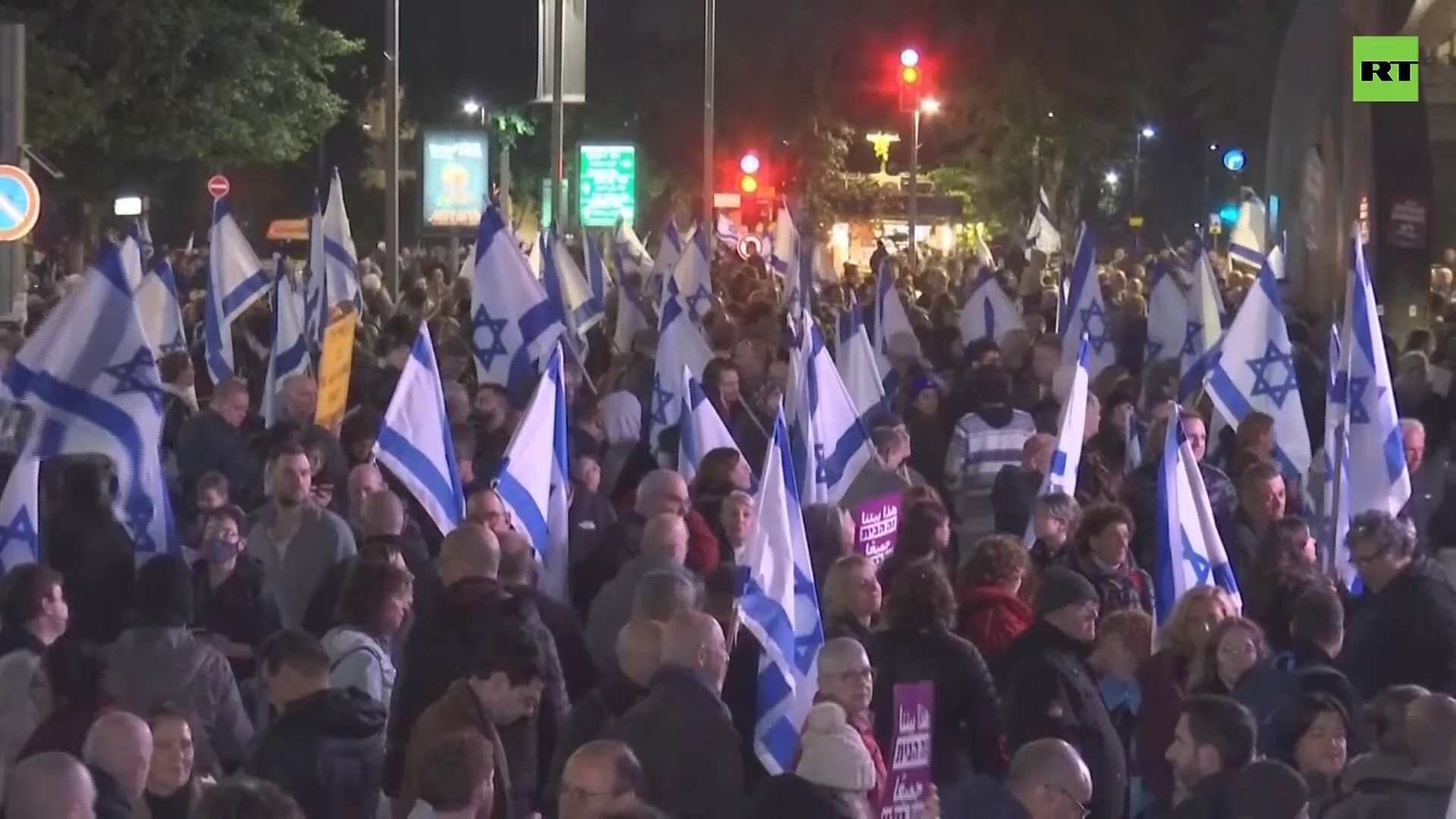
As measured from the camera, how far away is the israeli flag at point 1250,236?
2284cm

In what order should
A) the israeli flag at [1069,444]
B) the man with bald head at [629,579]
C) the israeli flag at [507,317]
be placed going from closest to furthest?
the man with bald head at [629,579]
the israeli flag at [1069,444]
the israeli flag at [507,317]

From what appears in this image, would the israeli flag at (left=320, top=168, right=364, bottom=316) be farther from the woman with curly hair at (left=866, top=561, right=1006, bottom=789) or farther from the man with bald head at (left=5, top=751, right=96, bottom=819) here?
the man with bald head at (left=5, top=751, right=96, bottom=819)

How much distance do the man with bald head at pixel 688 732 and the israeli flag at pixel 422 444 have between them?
3289mm

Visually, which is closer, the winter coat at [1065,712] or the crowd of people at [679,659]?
the crowd of people at [679,659]

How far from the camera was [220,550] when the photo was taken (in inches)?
354

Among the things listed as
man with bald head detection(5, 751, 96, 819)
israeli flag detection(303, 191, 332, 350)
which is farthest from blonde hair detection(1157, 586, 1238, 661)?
israeli flag detection(303, 191, 332, 350)

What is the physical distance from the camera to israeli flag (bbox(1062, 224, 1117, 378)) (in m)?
17.1

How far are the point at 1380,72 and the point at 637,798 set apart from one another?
1600 centimetres

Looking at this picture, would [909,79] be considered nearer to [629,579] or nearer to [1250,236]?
[1250,236]

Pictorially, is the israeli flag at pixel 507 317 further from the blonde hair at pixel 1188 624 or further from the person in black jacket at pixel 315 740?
the person in black jacket at pixel 315 740

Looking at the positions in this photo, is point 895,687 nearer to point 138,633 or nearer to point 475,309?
point 138,633

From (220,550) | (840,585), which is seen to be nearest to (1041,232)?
(220,550)

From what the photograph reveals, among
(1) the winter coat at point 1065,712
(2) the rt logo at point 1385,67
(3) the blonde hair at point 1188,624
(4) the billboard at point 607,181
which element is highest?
(2) the rt logo at point 1385,67

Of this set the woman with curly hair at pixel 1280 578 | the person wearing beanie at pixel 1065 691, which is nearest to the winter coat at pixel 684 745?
the person wearing beanie at pixel 1065 691
